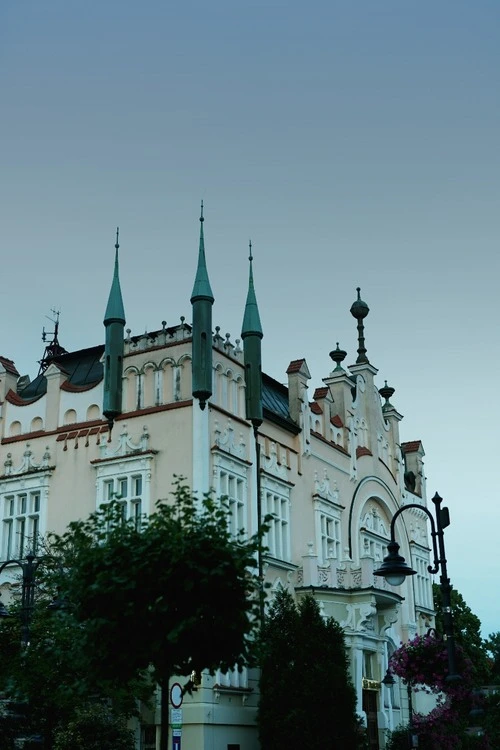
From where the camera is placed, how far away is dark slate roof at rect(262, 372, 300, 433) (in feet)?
137

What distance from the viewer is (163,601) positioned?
1964cm

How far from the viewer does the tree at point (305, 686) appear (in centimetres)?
3231

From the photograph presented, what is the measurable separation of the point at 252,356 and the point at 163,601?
838 inches

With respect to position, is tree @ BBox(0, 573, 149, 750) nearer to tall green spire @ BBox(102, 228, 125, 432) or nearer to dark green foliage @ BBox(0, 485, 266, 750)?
tall green spire @ BBox(102, 228, 125, 432)

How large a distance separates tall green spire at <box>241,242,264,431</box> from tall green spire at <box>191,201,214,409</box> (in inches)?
134

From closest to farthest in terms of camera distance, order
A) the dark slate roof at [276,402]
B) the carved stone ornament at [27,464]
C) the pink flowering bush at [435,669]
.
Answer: the pink flowering bush at [435,669]
the carved stone ornament at [27,464]
the dark slate roof at [276,402]

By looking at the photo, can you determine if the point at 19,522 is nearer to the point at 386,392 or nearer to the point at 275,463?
the point at 275,463

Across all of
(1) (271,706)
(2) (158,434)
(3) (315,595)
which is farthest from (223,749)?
(2) (158,434)

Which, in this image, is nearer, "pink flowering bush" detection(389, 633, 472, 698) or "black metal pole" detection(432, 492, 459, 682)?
"black metal pole" detection(432, 492, 459, 682)

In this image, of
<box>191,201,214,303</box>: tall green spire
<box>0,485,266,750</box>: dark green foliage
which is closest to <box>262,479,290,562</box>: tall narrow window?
<box>191,201,214,303</box>: tall green spire

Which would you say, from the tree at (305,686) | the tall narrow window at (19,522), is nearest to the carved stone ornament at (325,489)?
the tree at (305,686)

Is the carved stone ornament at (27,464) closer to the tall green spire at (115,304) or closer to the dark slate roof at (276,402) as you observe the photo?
the tall green spire at (115,304)

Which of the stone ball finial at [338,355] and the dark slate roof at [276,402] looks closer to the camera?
the dark slate roof at [276,402]

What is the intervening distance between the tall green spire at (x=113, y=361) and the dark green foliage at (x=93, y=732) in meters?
10.8
